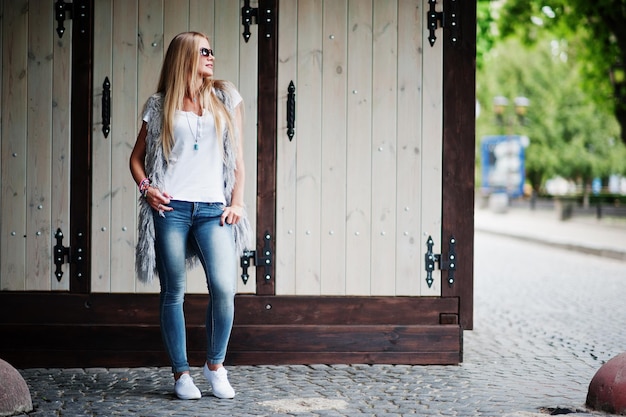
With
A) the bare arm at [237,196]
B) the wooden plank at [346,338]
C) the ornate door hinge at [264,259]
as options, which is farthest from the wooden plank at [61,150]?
the bare arm at [237,196]

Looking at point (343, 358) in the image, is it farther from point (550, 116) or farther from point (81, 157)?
point (550, 116)

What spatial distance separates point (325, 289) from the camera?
6.57m

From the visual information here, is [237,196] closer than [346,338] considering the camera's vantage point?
Yes

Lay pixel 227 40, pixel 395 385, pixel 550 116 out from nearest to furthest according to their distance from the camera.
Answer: pixel 395 385 → pixel 227 40 → pixel 550 116

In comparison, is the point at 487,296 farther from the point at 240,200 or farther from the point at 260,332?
the point at 240,200

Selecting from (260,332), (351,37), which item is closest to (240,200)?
(260,332)

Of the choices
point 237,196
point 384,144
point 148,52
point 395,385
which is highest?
point 148,52

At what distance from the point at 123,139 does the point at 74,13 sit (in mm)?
905

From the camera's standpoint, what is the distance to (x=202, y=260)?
210 inches

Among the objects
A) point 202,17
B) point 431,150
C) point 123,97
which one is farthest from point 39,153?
point 431,150

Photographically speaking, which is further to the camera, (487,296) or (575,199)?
(575,199)

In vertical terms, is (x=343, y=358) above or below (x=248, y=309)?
below

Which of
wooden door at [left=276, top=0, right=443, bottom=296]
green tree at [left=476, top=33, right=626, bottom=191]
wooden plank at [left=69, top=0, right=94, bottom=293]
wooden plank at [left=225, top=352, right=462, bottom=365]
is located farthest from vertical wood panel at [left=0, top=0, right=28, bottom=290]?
green tree at [left=476, top=33, right=626, bottom=191]

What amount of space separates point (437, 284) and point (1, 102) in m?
3.20
